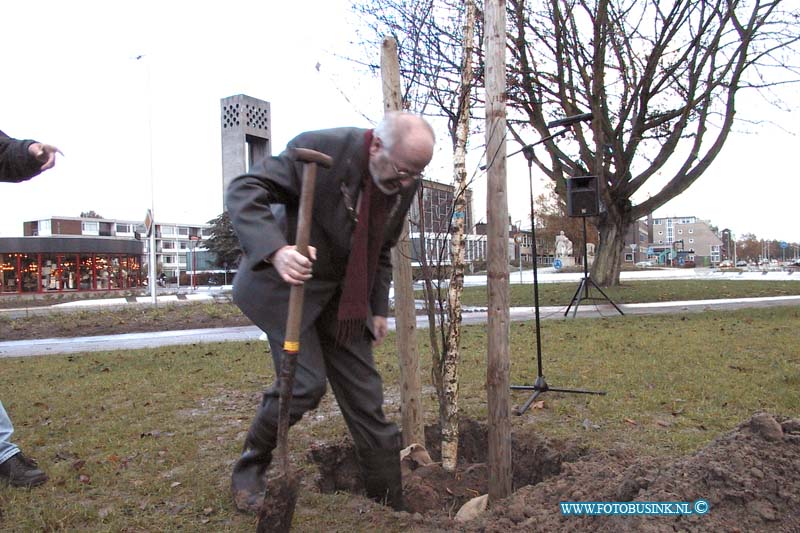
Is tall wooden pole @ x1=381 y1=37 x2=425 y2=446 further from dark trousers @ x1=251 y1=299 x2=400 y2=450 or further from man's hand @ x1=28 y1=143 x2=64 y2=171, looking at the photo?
man's hand @ x1=28 y1=143 x2=64 y2=171

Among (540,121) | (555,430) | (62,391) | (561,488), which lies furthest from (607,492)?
(540,121)

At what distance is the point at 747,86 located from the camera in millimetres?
14734

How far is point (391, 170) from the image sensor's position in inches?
91.7

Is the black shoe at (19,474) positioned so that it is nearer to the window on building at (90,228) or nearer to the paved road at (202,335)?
the paved road at (202,335)

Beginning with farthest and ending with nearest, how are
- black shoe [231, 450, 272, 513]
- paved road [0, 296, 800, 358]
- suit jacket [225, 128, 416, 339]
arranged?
paved road [0, 296, 800, 358] → black shoe [231, 450, 272, 513] → suit jacket [225, 128, 416, 339]

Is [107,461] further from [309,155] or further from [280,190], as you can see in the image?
[309,155]

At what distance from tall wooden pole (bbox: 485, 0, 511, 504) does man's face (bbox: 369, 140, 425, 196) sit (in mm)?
664

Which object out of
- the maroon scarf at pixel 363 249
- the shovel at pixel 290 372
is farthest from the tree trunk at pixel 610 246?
the shovel at pixel 290 372

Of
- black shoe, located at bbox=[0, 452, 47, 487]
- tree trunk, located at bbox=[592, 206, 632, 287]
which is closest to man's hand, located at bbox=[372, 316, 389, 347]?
black shoe, located at bbox=[0, 452, 47, 487]

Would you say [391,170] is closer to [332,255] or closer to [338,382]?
[332,255]

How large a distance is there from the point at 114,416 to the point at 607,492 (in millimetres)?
3915

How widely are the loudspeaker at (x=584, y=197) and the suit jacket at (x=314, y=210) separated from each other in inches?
251

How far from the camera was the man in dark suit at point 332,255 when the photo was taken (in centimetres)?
227

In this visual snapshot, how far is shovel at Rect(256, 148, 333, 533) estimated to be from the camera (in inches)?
87.4
